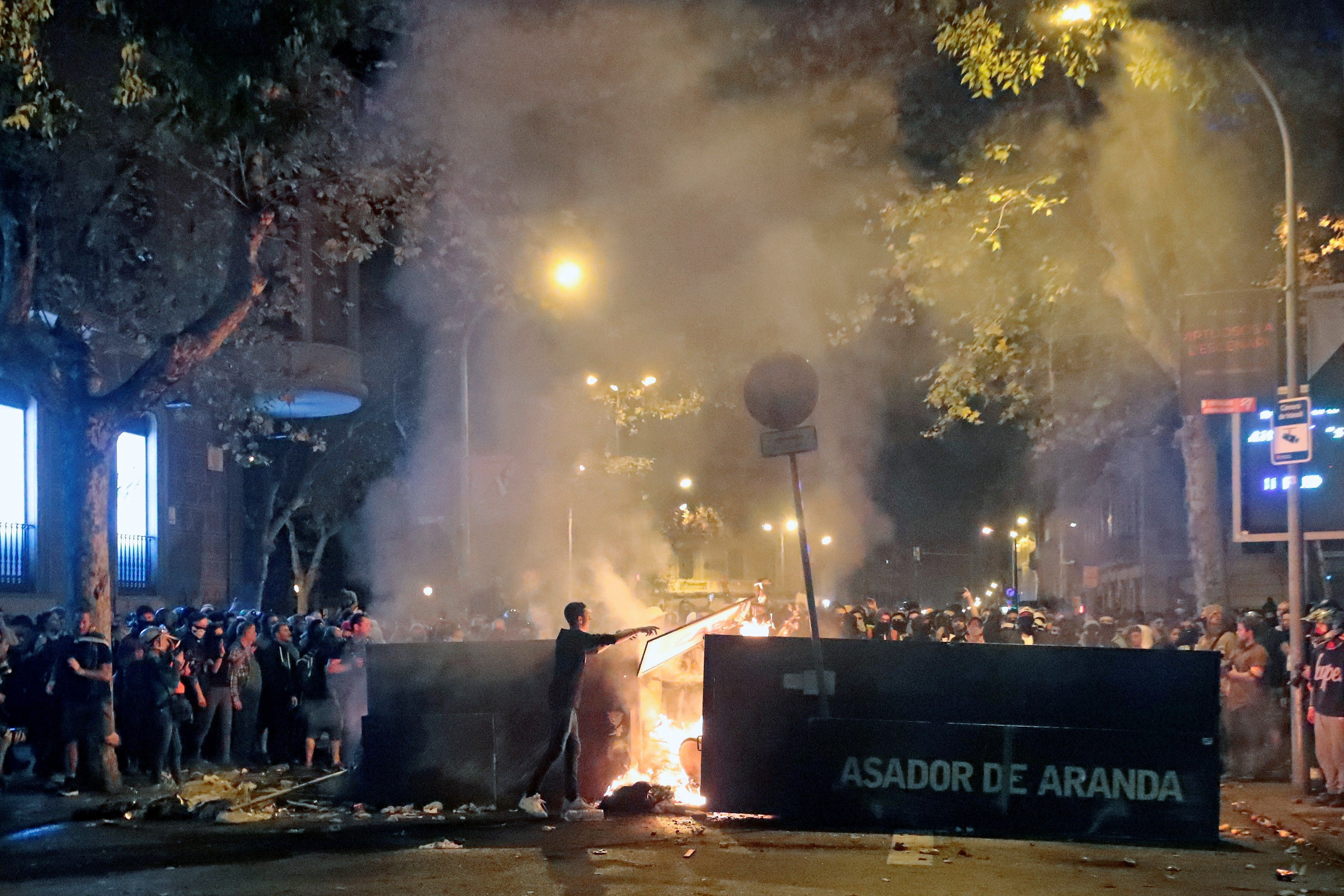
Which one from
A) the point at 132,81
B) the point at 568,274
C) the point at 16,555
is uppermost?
the point at 132,81

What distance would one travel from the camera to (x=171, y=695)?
34.7 feet

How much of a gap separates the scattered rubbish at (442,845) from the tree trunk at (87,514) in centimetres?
518

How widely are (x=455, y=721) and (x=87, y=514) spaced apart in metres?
4.51

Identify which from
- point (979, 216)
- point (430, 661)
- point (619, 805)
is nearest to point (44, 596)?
point (430, 661)

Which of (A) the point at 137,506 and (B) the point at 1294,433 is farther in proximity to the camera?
(A) the point at 137,506

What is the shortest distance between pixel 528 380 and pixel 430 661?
18.4 meters

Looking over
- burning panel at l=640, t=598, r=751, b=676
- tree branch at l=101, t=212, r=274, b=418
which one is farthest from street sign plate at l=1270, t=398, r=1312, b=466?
tree branch at l=101, t=212, r=274, b=418

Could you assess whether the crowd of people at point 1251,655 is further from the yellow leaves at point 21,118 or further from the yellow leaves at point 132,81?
the yellow leaves at point 21,118

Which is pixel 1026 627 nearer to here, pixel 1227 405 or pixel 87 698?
pixel 1227 405

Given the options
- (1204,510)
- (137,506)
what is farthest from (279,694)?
(1204,510)

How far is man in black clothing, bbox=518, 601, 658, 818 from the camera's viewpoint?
8.42 metres

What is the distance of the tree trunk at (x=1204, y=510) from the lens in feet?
50.0

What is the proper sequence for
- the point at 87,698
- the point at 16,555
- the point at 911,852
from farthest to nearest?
the point at 16,555
the point at 87,698
the point at 911,852

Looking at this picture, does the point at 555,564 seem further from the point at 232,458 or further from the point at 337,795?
the point at 337,795
